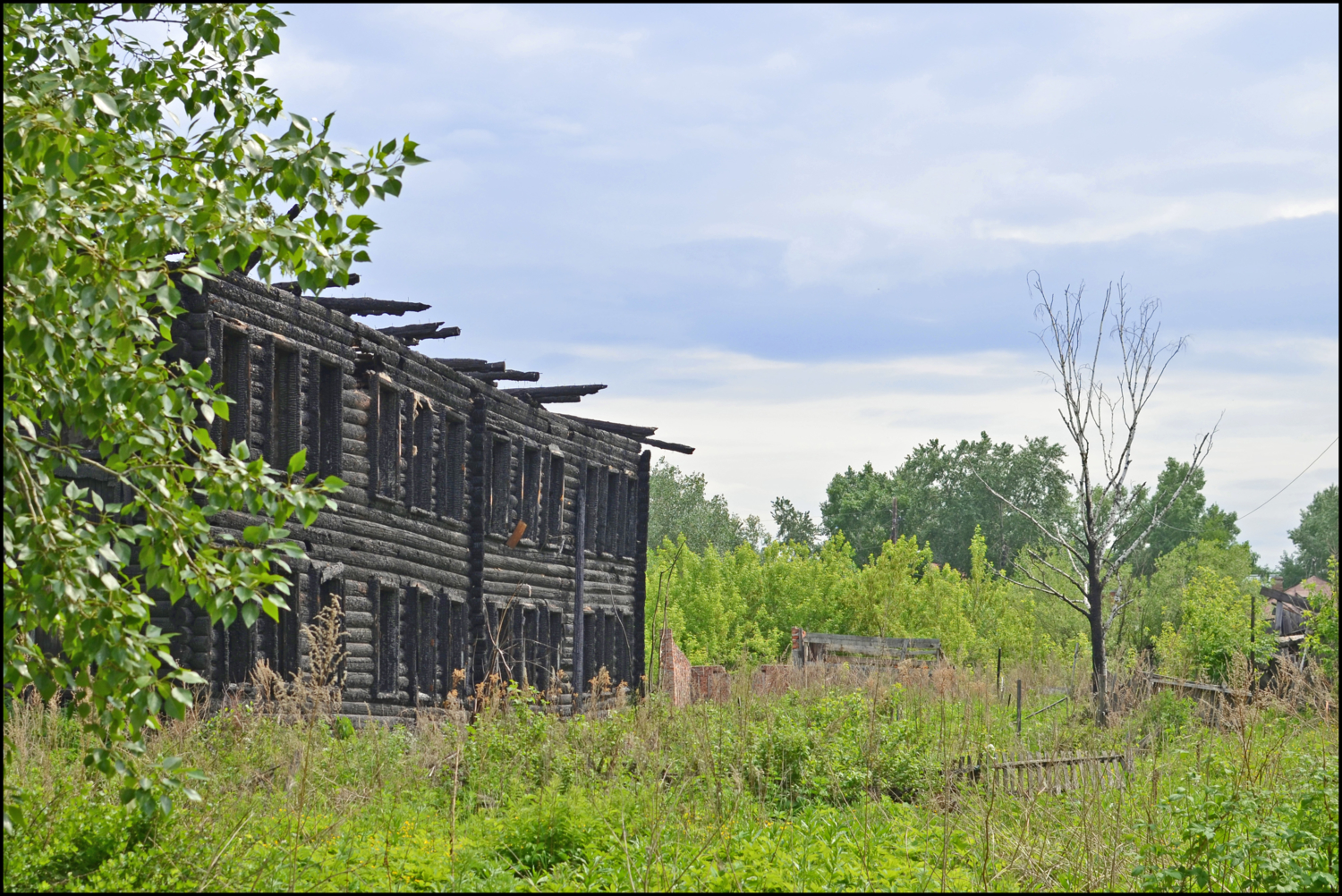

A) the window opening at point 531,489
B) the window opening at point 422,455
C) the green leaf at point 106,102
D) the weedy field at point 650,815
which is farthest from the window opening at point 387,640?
the green leaf at point 106,102

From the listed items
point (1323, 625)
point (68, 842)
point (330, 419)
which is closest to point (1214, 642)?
point (1323, 625)

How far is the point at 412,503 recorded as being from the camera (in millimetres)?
17781

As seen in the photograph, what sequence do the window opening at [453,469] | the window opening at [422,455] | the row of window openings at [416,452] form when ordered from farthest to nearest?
the window opening at [453,469] → the window opening at [422,455] → the row of window openings at [416,452]

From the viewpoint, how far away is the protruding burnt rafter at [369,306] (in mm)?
15422

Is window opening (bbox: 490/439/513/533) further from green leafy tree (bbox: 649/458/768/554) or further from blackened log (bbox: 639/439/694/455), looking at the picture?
green leafy tree (bbox: 649/458/768/554)

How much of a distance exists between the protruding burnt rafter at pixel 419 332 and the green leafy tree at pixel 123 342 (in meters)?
10.9

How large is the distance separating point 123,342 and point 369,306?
1061 centimetres

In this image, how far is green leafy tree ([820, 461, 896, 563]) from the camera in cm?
7114

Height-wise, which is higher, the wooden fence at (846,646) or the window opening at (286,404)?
the window opening at (286,404)

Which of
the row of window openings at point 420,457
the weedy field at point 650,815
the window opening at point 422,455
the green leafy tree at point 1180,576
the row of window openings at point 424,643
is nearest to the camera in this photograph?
the weedy field at point 650,815

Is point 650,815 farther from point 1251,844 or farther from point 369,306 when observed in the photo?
point 369,306

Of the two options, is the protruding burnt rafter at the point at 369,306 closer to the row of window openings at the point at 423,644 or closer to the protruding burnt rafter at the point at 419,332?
the protruding burnt rafter at the point at 419,332

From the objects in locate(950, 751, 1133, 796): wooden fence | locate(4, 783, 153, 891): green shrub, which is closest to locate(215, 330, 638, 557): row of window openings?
locate(4, 783, 153, 891): green shrub

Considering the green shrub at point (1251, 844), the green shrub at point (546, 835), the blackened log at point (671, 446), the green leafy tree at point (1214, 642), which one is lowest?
the green shrub at point (546, 835)
